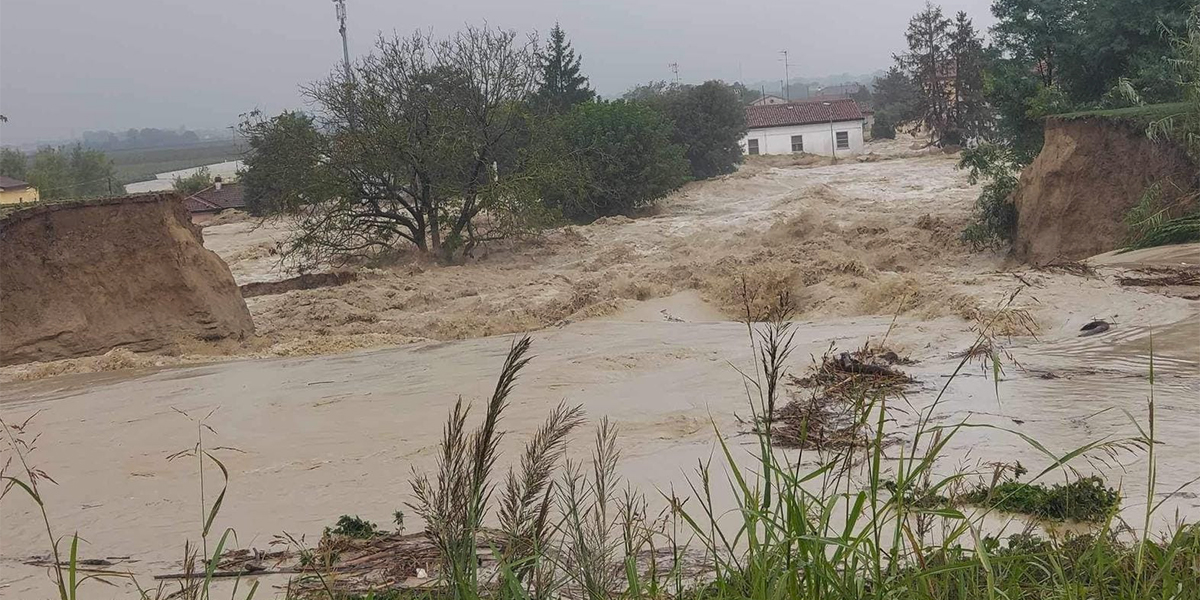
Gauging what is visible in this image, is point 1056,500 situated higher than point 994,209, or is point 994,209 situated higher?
point 994,209

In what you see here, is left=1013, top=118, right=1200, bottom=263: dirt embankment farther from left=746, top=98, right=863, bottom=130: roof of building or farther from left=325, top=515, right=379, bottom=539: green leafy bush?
left=746, top=98, right=863, bottom=130: roof of building

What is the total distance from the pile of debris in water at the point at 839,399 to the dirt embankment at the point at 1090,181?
662cm

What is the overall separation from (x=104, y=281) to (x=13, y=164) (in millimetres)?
52601

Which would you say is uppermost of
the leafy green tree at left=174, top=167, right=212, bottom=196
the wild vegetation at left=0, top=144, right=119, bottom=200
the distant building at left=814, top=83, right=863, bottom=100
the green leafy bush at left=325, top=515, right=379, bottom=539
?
the distant building at left=814, top=83, right=863, bottom=100

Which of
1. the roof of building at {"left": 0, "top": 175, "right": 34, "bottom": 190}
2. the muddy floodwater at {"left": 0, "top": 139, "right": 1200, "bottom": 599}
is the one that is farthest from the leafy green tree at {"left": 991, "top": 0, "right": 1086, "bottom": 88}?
the roof of building at {"left": 0, "top": 175, "right": 34, "bottom": 190}

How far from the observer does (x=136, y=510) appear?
630 centimetres

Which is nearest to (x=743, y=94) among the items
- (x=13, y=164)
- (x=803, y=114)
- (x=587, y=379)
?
(x=803, y=114)

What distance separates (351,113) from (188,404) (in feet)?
42.5

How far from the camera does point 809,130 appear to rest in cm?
5822

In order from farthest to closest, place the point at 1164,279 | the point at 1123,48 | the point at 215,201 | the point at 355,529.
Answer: the point at 215,201 → the point at 1123,48 → the point at 1164,279 → the point at 355,529

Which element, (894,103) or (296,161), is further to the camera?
(894,103)

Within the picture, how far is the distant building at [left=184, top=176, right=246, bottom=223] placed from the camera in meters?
45.7

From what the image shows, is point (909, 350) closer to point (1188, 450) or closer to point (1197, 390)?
point (1197, 390)

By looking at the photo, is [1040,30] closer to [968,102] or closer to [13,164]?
[968,102]
